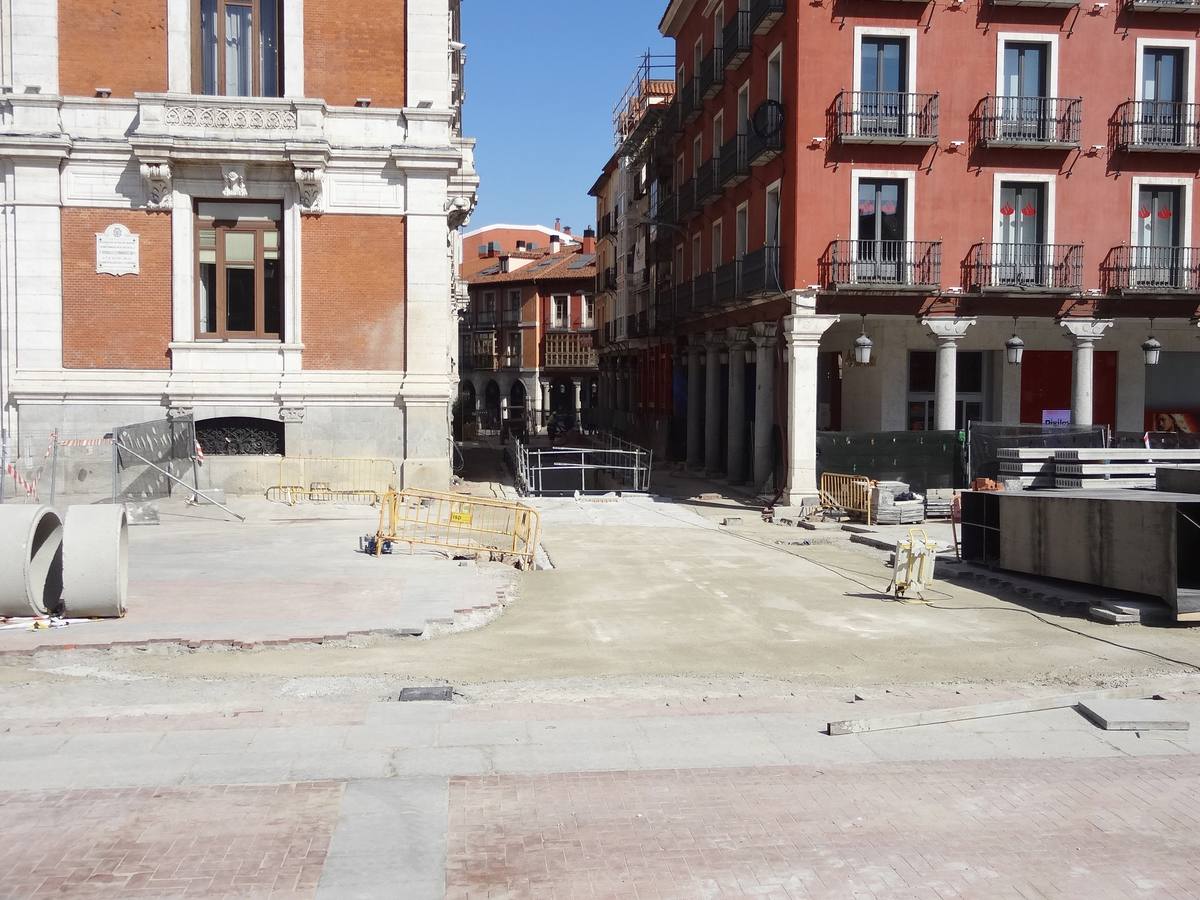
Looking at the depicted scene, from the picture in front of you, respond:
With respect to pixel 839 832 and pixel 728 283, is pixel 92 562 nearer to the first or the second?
pixel 839 832

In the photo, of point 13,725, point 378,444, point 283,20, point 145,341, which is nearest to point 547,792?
point 13,725

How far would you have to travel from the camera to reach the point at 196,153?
22828mm

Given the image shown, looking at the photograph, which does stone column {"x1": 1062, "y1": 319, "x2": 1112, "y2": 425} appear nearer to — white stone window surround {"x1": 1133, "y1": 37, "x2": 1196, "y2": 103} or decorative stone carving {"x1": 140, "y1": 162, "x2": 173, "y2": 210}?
white stone window surround {"x1": 1133, "y1": 37, "x2": 1196, "y2": 103}

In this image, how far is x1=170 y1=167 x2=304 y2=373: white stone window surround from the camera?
23.4m

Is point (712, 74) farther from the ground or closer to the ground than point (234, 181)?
farther from the ground

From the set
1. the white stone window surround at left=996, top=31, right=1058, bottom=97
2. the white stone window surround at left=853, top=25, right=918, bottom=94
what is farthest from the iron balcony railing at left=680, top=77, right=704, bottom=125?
the white stone window surround at left=996, top=31, right=1058, bottom=97

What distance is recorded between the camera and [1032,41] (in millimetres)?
25750

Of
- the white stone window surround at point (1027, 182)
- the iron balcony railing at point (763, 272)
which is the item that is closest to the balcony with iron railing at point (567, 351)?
the iron balcony railing at point (763, 272)

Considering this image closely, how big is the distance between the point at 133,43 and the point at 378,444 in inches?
401

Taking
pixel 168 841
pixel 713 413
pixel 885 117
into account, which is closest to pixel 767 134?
pixel 885 117

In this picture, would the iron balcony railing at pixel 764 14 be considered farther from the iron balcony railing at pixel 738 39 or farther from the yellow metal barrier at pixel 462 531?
the yellow metal barrier at pixel 462 531

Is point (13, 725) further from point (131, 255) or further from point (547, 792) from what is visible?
point (131, 255)

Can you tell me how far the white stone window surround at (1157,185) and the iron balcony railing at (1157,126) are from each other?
736 mm

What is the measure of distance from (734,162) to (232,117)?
526 inches
